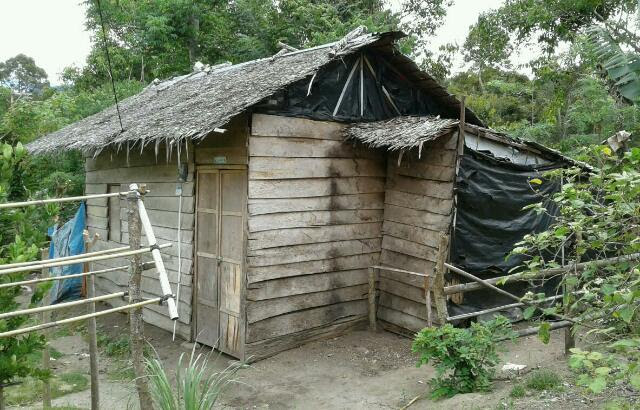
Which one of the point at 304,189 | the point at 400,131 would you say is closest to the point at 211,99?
the point at 304,189

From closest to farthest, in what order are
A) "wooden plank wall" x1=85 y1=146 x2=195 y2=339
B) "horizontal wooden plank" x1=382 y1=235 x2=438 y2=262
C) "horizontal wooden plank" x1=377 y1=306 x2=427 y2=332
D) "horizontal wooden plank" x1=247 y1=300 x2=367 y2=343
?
"horizontal wooden plank" x1=247 y1=300 x2=367 y2=343 < "horizontal wooden plank" x1=382 y1=235 x2=438 y2=262 < "horizontal wooden plank" x1=377 y1=306 x2=427 y2=332 < "wooden plank wall" x1=85 y1=146 x2=195 y2=339

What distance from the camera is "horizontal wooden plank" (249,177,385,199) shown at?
6531mm

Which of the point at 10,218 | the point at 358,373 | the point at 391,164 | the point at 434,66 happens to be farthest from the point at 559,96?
the point at 10,218

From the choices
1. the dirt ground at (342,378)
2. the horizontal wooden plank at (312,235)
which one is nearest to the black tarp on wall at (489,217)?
the dirt ground at (342,378)

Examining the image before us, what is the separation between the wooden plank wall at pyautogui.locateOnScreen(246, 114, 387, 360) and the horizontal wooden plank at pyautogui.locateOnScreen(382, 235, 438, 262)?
18 cm

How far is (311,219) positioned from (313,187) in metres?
0.41

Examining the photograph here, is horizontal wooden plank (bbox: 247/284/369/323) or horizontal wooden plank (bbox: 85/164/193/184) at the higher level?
horizontal wooden plank (bbox: 85/164/193/184)

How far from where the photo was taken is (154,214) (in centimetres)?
829

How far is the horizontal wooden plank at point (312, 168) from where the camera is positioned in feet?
21.4

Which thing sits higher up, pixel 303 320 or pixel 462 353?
pixel 462 353

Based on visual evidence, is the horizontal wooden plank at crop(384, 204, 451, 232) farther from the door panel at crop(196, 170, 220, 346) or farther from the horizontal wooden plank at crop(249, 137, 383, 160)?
the door panel at crop(196, 170, 220, 346)

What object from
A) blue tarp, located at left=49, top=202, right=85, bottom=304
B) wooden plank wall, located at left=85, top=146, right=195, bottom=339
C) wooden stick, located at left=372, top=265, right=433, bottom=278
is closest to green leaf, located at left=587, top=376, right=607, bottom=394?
wooden stick, located at left=372, top=265, right=433, bottom=278

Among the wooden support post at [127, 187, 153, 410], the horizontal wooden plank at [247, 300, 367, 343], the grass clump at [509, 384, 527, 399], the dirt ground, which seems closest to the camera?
the wooden support post at [127, 187, 153, 410]

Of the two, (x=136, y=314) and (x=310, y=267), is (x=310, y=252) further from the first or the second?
(x=136, y=314)
